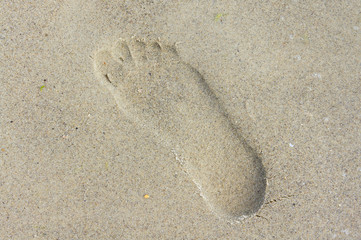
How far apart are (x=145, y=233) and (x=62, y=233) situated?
0.46 metres

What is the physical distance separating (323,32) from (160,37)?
961 millimetres

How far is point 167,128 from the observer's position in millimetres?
1481

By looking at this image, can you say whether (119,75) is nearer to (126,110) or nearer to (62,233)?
(126,110)

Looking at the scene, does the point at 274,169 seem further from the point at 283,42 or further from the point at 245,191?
the point at 283,42

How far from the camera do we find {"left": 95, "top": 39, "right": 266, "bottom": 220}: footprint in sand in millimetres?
1465

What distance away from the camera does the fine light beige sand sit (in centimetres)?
146

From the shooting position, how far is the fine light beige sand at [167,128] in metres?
1.46

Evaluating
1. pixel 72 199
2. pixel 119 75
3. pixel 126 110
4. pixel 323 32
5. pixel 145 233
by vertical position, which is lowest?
pixel 145 233

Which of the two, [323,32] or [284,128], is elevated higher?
[323,32]

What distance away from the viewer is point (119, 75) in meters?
1.48

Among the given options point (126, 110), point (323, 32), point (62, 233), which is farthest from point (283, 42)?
point (62, 233)

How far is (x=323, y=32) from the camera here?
1.54m

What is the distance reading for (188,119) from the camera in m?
1.48

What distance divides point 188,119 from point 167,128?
130 mm
